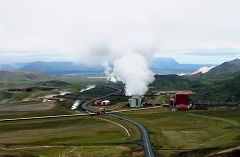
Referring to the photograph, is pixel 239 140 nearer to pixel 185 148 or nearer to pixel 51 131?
pixel 185 148

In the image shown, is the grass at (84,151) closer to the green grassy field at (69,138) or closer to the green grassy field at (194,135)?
the green grassy field at (69,138)

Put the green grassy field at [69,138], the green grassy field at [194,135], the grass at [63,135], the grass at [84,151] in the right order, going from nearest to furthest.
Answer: the grass at [84,151]
the green grassy field at [194,135]
the green grassy field at [69,138]
the grass at [63,135]

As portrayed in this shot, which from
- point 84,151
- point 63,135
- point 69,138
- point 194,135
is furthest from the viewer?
point 63,135

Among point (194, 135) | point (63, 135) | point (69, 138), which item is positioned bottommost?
point (194, 135)

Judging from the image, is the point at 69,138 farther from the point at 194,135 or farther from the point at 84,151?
the point at 194,135

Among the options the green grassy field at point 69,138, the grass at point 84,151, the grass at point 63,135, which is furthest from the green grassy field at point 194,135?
the grass at point 63,135

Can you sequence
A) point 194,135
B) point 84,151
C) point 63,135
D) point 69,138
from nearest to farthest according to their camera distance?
1. point 84,151
2. point 194,135
3. point 69,138
4. point 63,135

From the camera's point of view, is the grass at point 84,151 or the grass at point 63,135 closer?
the grass at point 84,151

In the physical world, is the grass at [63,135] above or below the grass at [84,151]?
above

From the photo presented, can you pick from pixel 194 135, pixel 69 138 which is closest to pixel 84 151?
pixel 69 138

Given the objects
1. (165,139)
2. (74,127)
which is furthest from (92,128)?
(165,139)

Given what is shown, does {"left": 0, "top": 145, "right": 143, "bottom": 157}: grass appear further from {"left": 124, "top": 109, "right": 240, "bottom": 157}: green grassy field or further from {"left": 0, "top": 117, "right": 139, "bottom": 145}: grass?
{"left": 0, "top": 117, "right": 139, "bottom": 145}: grass
